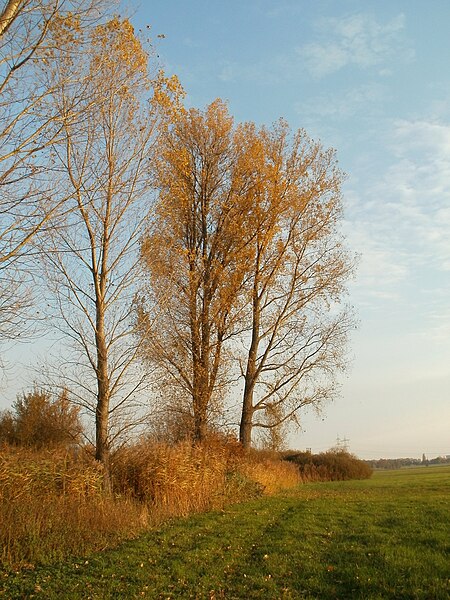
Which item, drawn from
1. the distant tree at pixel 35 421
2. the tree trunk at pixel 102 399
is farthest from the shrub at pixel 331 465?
the tree trunk at pixel 102 399

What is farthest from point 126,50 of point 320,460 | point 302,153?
point 320,460

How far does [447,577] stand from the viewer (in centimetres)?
658

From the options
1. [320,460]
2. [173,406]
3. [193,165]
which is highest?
[193,165]

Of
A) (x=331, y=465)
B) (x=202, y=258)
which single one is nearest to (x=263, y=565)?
(x=202, y=258)

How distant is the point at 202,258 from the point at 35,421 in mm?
8633

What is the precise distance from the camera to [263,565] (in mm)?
7574

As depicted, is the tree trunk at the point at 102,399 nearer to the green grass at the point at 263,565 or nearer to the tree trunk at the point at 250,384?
the green grass at the point at 263,565

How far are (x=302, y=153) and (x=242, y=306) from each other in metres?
7.15

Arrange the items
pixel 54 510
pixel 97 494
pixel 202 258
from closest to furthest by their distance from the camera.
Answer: pixel 54 510, pixel 97 494, pixel 202 258

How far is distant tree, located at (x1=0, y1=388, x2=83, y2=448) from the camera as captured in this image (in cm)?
1569

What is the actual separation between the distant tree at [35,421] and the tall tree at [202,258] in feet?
10.6

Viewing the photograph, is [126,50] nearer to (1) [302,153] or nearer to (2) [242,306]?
(2) [242,306]

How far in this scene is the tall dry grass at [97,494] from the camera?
318 inches

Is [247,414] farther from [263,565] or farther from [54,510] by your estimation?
[263,565]
